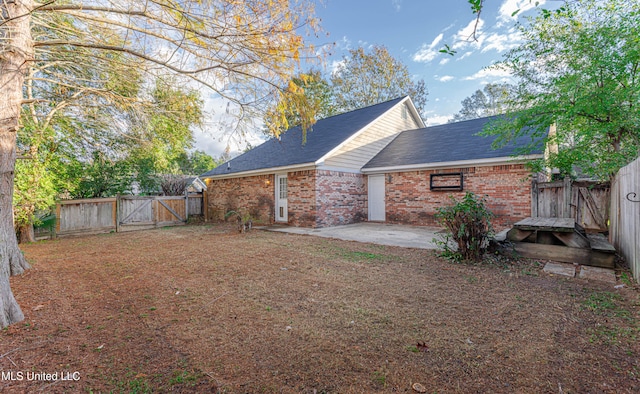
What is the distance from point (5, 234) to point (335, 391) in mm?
4357

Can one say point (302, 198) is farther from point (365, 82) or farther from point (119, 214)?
point (365, 82)

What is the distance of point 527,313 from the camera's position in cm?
302

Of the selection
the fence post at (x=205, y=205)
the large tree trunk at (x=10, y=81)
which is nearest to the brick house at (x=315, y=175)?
the fence post at (x=205, y=205)

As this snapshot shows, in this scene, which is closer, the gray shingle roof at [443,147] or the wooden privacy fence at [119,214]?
the gray shingle roof at [443,147]

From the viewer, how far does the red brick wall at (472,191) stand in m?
8.29

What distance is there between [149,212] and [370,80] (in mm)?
19169

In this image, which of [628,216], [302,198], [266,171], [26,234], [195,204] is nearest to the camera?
[628,216]

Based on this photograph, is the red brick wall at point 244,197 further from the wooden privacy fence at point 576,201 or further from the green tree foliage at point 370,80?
the green tree foliage at point 370,80

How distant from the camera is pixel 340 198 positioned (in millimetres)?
10758

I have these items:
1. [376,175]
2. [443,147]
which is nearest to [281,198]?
[376,175]

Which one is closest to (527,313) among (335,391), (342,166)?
(335,391)

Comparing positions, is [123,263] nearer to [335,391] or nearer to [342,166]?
[335,391]

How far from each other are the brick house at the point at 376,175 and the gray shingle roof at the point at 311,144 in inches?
3.0

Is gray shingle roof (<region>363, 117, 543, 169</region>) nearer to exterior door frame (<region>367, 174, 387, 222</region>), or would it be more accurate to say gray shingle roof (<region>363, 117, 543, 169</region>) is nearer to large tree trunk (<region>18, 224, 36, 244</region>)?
exterior door frame (<region>367, 174, 387, 222</region>)
